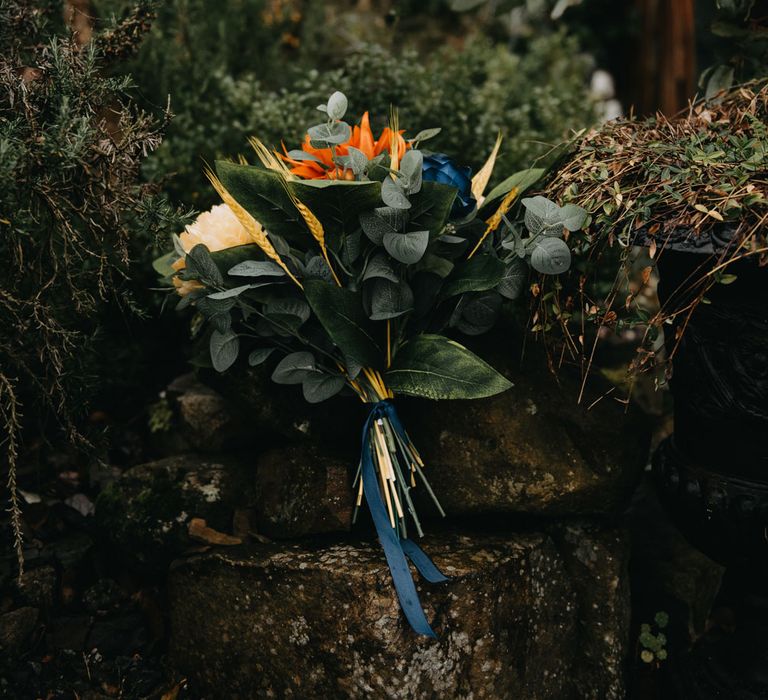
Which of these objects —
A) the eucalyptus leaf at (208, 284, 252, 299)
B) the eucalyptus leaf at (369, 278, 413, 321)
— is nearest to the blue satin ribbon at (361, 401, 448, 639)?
the eucalyptus leaf at (369, 278, 413, 321)

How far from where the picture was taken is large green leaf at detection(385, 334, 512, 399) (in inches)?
68.0

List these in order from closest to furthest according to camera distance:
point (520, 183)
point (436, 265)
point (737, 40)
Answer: point (436, 265)
point (520, 183)
point (737, 40)

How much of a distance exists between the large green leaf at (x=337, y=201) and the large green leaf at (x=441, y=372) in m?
0.33

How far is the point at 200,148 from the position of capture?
10.3ft

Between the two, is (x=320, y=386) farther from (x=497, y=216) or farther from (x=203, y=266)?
(x=497, y=216)

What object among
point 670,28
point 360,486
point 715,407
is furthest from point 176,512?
point 670,28

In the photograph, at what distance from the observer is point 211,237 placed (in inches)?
75.4

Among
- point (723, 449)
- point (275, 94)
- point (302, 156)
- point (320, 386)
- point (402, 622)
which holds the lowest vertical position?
point (402, 622)

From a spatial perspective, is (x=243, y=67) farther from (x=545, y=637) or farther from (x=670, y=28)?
(x=545, y=637)

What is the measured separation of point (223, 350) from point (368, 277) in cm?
42

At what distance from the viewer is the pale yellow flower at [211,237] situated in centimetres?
191

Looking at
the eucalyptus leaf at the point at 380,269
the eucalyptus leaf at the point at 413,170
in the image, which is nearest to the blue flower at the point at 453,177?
the eucalyptus leaf at the point at 413,170

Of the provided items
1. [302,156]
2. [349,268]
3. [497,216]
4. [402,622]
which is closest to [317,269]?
[349,268]

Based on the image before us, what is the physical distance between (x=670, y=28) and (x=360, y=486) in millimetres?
4444
